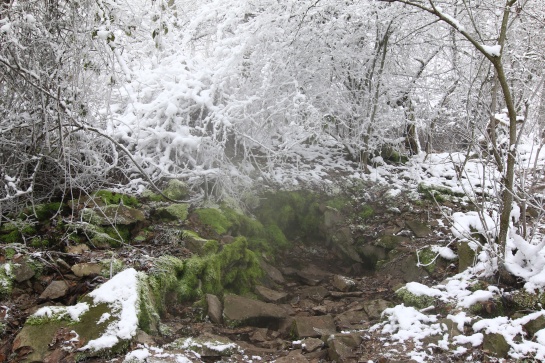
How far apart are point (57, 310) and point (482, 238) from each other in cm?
401

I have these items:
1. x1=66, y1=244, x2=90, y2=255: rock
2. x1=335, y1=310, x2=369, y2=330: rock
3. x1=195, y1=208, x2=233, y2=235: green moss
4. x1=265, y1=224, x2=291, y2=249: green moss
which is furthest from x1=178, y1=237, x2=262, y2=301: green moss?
x1=335, y1=310, x2=369, y2=330: rock

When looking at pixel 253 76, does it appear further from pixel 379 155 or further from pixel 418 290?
pixel 418 290

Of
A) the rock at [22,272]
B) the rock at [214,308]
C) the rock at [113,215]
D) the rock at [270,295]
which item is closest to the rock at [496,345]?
the rock at [270,295]

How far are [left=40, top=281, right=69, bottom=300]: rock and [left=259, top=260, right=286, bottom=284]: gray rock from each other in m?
2.26

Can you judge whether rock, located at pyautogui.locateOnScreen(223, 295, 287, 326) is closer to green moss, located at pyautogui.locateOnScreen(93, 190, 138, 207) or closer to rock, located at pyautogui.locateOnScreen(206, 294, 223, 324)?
rock, located at pyautogui.locateOnScreen(206, 294, 223, 324)

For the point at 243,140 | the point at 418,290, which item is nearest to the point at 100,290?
the point at 418,290

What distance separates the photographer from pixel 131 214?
469 centimetres

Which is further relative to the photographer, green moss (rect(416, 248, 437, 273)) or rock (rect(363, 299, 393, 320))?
green moss (rect(416, 248, 437, 273))

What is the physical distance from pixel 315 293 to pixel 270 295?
590 mm

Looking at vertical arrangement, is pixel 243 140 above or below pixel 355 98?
below

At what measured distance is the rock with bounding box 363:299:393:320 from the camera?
4.10 metres

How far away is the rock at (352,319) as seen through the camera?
3962mm

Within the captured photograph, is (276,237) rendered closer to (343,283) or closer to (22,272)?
(343,283)

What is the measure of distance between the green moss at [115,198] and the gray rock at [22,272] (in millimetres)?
1384
